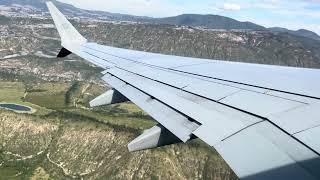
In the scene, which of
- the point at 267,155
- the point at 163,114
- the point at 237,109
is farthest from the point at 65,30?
the point at 267,155

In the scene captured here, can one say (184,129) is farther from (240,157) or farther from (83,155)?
(83,155)

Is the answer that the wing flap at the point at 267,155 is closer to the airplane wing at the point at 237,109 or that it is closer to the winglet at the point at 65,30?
the airplane wing at the point at 237,109

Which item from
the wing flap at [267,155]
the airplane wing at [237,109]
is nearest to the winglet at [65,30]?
the airplane wing at [237,109]

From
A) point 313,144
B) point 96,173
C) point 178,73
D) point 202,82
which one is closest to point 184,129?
point 313,144

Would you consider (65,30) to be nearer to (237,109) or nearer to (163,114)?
(163,114)

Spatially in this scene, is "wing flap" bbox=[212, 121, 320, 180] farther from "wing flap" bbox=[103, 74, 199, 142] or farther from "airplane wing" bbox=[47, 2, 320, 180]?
"wing flap" bbox=[103, 74, 199, 142]

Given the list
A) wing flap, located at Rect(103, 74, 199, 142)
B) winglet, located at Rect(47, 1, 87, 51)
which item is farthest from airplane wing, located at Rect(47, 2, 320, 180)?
winglet, located at Rect(47, 1, 87, 51)
